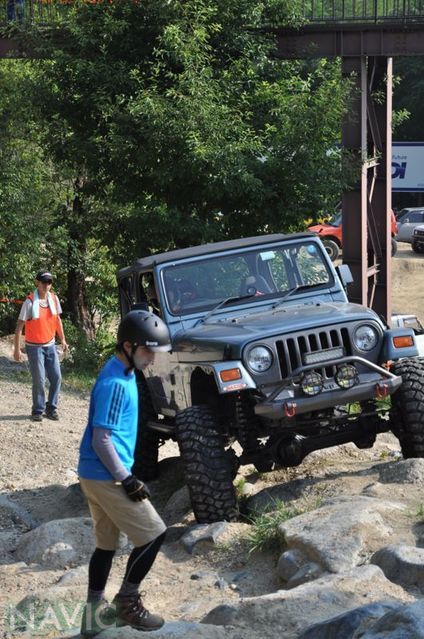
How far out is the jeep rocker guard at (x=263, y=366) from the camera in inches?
320

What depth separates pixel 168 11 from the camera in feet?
57.0

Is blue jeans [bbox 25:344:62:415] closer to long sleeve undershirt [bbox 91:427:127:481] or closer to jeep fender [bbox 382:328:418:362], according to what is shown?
jeep fender [bbox 382:328:418:362]

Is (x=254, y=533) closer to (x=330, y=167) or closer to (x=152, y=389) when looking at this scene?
(x=152, y=389)

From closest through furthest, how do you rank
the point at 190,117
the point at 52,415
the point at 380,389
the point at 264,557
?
the point at 264,557 < the point at 380,389 < the point at 52,415 < the point at 190,117

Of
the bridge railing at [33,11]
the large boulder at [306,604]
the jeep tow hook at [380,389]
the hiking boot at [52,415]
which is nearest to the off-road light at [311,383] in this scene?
the jeep tow hook at [380,389]

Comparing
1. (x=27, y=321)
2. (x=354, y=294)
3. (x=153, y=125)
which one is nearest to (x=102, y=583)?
(x=27, y=321)

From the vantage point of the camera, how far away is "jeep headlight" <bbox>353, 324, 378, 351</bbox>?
8484 millimetres

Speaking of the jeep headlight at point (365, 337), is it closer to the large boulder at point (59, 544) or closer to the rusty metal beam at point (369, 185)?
the large boulder at point (59, 544)

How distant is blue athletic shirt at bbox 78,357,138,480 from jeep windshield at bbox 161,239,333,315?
11.4 ft

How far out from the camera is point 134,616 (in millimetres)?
5855

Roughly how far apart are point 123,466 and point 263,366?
265 centimetres

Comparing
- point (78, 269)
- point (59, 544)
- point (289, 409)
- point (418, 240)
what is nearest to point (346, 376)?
point (289, 409)

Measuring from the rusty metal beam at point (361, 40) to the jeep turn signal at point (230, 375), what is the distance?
11.6 m

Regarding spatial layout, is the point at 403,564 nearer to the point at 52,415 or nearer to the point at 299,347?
the point at 299,347
